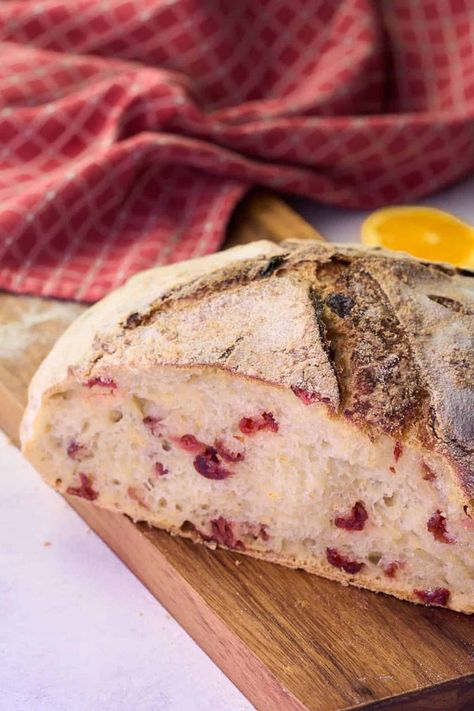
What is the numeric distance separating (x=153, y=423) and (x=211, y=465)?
18 centimetres

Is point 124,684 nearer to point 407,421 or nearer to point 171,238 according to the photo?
point 407,421

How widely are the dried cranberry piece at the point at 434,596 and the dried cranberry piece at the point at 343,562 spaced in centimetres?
16

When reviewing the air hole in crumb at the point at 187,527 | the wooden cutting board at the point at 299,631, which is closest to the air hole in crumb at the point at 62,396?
the wooden cutting board at the point at 299,631

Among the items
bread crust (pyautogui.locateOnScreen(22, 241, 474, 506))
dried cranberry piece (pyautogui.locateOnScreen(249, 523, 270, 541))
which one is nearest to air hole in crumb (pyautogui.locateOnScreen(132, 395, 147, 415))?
bread crust (pyautogui.locateOnScreen(22, 241, 474, 506))

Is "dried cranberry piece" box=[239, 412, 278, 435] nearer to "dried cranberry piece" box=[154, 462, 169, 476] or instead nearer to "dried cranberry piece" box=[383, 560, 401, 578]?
"dried cranberry piece" box=[154, 462, 169, 476]

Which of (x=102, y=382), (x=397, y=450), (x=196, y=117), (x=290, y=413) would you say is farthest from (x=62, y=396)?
(x=196, y=117)

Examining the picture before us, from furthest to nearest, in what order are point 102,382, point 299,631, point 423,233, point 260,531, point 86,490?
point 423,233
point 86,490
point 260,531
point 102,382
point 299,631

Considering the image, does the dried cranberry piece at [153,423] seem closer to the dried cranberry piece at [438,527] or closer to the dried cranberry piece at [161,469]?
the dried cranberry piece at [161,469]

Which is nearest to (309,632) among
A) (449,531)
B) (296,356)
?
(449,531)

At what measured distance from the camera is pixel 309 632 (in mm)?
2682

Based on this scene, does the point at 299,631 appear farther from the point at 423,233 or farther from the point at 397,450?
the point at 423,233

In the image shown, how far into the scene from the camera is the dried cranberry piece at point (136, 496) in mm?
2945

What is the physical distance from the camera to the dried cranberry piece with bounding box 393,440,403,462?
101 inches

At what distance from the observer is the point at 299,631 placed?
2.68m
